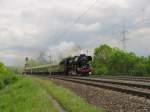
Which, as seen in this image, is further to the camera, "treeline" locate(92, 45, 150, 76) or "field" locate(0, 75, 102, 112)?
"treeline" locate(92, 45, 150, 76)

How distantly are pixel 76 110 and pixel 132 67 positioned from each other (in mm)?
50474

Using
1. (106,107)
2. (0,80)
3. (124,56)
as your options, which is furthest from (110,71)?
(106,107)

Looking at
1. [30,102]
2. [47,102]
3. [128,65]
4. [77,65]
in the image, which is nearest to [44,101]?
[47,102]

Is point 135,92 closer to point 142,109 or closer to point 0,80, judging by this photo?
point 142,109

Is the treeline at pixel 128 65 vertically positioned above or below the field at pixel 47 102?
above

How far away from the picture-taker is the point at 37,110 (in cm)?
1620

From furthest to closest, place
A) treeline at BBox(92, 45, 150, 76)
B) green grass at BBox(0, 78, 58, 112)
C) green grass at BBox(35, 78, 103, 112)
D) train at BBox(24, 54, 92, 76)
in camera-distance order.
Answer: train at BBox(24, 54, 92, 76) < treeline at BBox(92, 45, 150, 76) < green grass at BBox(0, 78, 58, 112) < green grass at BBox(35, 78, 103, 112)

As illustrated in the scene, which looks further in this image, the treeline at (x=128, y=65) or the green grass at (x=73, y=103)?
the treeline at (x=128, y=65)

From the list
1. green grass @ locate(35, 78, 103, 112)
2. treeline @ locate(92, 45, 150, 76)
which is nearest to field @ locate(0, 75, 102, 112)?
green grass @ locate(35, 78, 103, 112)

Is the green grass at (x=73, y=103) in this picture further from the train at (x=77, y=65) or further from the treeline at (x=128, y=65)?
the train at (x=77, y=65)

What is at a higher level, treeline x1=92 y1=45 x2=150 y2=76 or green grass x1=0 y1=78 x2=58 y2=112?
treeline x1=92 y1=45 x2=150 y2=76

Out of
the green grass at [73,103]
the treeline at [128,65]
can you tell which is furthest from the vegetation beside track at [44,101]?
the treeline at [128,65]

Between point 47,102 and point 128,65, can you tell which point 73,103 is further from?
point 128,65

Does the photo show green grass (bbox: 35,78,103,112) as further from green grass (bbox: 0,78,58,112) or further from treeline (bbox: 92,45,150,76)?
treeline (bbox: 92,45,150,76)
